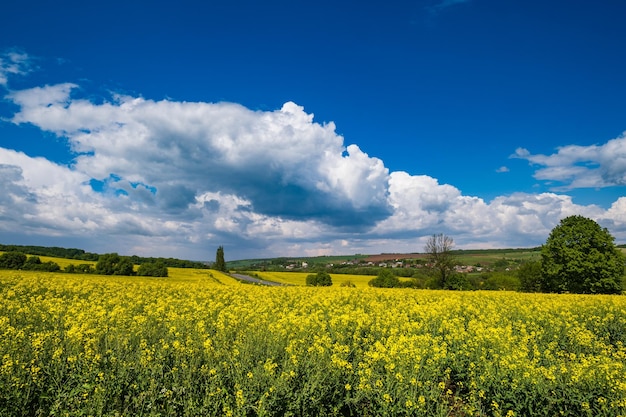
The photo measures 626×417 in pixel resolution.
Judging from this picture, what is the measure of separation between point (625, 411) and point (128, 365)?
8.59 metres

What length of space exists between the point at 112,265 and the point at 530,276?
58073 millimetres

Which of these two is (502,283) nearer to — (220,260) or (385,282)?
(385,282)

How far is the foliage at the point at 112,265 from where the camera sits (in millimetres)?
41969

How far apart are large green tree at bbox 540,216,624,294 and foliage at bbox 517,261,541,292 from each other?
437 centimetres

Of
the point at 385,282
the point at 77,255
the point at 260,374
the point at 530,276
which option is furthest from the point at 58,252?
the point at 530,276

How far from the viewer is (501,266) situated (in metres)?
88.0

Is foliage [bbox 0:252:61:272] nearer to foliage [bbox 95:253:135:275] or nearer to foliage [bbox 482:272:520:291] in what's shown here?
foliage [bbox 95:253:135:275]

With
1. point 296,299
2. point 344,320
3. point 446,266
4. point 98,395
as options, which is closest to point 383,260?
point 446,266

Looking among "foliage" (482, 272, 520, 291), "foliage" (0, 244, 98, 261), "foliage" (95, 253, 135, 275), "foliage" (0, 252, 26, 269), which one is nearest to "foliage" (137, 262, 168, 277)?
"foliage" (95, 253, 135, 275)

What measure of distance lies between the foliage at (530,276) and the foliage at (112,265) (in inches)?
2155

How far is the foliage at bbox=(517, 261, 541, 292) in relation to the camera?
2130 inches

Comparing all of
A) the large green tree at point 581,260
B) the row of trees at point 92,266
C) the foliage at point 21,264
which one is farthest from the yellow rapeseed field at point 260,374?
the large green tree at point 581,260

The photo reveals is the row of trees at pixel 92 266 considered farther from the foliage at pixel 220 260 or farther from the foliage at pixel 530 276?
the foliage at pixel 530 276

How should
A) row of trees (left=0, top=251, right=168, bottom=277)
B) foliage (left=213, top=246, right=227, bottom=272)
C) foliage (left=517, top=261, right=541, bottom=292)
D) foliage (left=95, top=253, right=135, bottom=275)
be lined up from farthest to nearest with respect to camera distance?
1. foliage (left=213, top=246, right=227, bottom=272)
2. foliage (left=517, top=261, right=541, bottom=292)
3. foliage (left=95, top=253, right=135, bottom=275)
4. row of trees (left=0, top=251, right=168, bottom=277)
